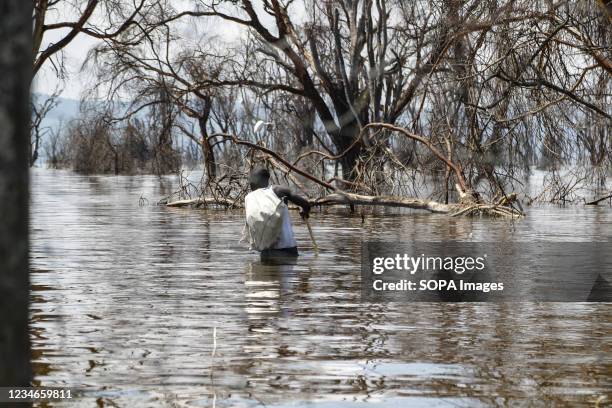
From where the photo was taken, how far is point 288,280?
14.2 meters

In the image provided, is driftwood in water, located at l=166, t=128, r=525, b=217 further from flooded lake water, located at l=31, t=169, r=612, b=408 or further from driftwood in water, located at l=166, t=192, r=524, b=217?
flooded lake water, located at l=31, t=169, r=612, b=408

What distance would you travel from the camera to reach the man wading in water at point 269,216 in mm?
15492

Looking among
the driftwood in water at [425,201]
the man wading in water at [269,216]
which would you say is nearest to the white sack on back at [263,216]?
the man wading in water at [269,216]

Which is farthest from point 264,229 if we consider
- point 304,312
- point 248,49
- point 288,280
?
point 248,49

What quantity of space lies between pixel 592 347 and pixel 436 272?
24.9 feet

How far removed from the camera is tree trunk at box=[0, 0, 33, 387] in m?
3.82

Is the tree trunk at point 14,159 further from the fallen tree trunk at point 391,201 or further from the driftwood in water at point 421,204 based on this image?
the fallen tree trunk at point 391,201

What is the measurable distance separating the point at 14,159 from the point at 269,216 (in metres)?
11.7

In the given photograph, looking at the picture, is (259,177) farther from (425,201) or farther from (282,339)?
(425,201)

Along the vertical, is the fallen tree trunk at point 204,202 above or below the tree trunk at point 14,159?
below

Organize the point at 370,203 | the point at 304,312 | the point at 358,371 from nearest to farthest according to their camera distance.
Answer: the point at 358,371, the point at 304,312, the point at 370,203

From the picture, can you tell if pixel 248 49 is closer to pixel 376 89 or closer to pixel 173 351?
pixel 376 89

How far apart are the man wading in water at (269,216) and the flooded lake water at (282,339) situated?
320 millimetres

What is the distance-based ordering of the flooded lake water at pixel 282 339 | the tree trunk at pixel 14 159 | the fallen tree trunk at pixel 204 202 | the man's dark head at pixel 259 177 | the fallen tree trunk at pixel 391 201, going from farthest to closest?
the fallen tree trunk at pixel 204 202 → the fallen tree trunk at pixel 391 201 → the man's dark head at pixel 259 177 → the flooded lake water at pixel 282 339 → the tree trunk at pixel 14 159
